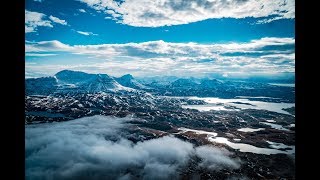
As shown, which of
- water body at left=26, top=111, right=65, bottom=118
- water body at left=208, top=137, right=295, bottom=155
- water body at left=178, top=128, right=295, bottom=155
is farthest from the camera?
water body at left=26, top=111, right=65, bottom=118

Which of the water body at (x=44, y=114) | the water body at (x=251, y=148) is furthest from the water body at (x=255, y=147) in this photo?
the water body at (x=44, y=114)

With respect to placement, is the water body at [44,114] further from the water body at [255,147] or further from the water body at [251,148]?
the water body at [251,148]

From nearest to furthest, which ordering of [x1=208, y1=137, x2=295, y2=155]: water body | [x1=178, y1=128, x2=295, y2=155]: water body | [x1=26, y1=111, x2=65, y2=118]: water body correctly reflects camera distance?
[x1=208, y1=137, x2=295, y2=155]: water body < [x1=178, y1=128, x2=295, y2=155]: water body < [x1=26, y1=111, x2=65, y2=118]: water body

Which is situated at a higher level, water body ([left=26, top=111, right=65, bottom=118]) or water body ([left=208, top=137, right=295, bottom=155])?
water body ([left=26, top=111, right=65, bottom=118])

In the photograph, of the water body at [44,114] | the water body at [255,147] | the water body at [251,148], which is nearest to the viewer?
the water body at [251,148]

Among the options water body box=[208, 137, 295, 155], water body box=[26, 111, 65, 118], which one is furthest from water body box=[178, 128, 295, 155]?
water body box=[26, 111, 65, 118]

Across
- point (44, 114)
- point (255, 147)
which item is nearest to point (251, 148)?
point (255, 147)

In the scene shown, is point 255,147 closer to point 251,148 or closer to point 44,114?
point 251,148

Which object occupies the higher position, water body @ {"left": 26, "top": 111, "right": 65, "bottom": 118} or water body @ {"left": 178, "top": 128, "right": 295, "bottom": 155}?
water body @ {"left": 26, "top": 111, "right": 65, "bottom": 118}

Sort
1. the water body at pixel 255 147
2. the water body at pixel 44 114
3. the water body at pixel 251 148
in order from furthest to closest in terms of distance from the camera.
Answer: the water body at pixel 44 114, the water body at pixel 255 147, the water body at pixel 251 148

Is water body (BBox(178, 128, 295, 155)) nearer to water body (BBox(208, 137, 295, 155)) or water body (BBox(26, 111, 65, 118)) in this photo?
water body (BBox(208, 137, 295, 155))

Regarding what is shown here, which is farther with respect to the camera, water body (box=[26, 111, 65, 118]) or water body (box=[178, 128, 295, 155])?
water body (box=[26, 111, 65, 118])
